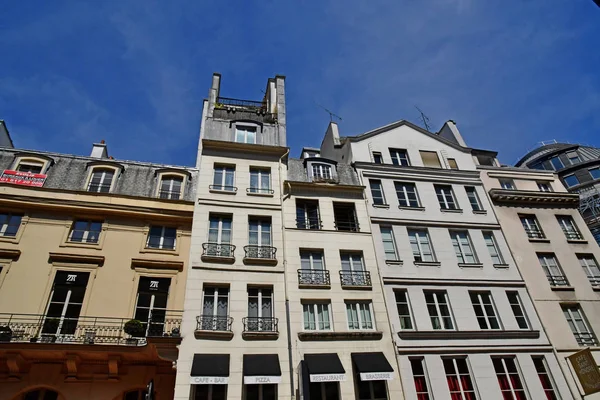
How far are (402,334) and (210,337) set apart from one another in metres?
8.13

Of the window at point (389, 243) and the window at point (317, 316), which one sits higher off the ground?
the window at point (389, 243)

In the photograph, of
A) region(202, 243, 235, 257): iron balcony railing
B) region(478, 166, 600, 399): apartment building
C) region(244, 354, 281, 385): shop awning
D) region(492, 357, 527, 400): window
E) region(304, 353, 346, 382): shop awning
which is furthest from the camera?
region(478, 166, 600, 399): apartment building

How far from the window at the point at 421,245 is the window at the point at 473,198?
4.20 metres

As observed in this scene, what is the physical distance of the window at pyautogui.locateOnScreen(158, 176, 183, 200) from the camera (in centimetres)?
1855

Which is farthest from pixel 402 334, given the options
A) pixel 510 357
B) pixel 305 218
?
pixel 305 218

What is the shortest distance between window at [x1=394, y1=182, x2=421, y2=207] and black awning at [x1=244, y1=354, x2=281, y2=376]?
11.0m

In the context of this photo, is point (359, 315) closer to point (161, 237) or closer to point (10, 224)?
point (161, 237)

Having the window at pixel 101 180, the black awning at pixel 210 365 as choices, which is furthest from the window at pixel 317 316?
the window at pixel 101 180

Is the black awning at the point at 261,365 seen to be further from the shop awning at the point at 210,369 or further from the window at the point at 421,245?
the window at the point at 421,245

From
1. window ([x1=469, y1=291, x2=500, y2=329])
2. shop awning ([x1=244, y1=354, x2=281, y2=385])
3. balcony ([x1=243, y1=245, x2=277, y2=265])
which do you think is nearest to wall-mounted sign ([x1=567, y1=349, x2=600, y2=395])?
window ([x1=469, y1=291, x2=500, y2=329])

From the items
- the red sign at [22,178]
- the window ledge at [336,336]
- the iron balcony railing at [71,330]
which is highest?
the red sign at [22,178]

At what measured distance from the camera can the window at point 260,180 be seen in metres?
19.3

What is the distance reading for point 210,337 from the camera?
1445cm

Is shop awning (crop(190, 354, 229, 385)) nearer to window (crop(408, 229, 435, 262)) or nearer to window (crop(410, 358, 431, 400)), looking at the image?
window (crop(410, 358, 431, 400))
